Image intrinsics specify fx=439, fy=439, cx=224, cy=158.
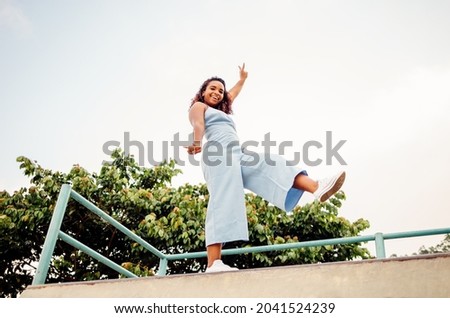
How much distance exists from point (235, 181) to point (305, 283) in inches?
45.2

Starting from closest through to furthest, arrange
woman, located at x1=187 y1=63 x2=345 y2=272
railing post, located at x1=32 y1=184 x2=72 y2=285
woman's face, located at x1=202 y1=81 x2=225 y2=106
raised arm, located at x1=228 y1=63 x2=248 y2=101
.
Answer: railing post, located at x1=32 y1=184 x2=72 y2=285 < woman, located at x1=187 y1=63 x2=345 y2=272 < woman's face, located at x1=202 y1=81 x2=225 y2=106 < raised arm, located at x1=228 y1=63 x2=248 y2=101

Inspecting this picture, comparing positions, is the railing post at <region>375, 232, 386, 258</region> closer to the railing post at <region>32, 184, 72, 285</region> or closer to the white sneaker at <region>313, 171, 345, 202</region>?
the white sneaker at <region>313, 171, 345, 202</region>

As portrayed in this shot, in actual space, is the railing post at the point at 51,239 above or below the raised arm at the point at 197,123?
below

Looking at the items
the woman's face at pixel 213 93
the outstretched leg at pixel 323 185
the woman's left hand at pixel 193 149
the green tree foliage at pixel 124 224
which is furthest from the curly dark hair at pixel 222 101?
the green tree foliage at pixel 124 224

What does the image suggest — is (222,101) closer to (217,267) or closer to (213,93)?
(213,93)

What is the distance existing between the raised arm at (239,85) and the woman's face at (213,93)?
0.17 m

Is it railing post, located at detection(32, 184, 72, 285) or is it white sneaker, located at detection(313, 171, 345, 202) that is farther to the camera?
white sneaker, located at detection(313, 171, 345, 202)

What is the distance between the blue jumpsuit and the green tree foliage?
4998mm

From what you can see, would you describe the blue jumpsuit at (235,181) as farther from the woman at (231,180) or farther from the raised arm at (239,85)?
the raised arm at (239,85)

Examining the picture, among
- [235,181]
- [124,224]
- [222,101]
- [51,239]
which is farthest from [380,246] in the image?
[124,224]

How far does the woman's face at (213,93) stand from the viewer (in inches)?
121

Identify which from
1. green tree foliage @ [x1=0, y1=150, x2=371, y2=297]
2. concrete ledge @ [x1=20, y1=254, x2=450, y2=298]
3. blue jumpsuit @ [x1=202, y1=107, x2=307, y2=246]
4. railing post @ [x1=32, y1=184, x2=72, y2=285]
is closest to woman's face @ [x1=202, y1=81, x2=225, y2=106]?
A: blue jumpsuit @ [x1=202, y1=107, x2=307, y2=246]

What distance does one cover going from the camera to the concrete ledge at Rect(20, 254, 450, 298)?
4.39ft

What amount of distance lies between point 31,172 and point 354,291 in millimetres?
8502
